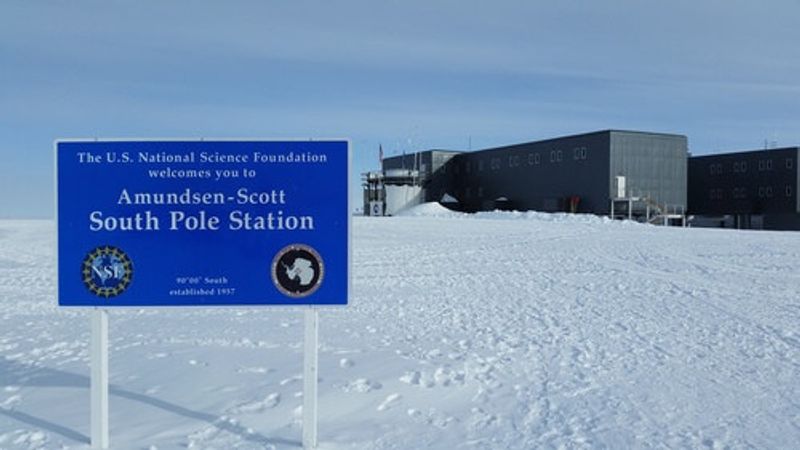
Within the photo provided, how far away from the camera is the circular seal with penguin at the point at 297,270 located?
4973 mm

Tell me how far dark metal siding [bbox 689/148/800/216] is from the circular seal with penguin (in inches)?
2290

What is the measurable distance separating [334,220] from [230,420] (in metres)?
1.89

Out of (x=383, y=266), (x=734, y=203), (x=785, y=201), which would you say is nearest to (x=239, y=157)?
(x=383, y=266)

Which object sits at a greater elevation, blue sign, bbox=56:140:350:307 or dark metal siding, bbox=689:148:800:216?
dark metal siding, bbox=689:148:800:216

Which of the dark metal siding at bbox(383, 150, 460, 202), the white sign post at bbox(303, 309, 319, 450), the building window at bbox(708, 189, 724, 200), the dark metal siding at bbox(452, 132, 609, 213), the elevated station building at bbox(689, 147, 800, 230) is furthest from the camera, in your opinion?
the dark metal siding at bbox(383, 150, 460, 202)

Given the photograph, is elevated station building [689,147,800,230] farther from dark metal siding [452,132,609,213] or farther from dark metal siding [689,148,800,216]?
dark metal siding [452,132,609,213]

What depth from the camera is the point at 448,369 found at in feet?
22.9

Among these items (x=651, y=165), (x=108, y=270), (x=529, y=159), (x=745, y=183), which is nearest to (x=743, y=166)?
(x=745, y=183)

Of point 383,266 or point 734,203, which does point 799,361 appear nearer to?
point 383,266

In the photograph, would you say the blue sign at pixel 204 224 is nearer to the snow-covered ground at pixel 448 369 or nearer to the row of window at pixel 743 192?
the snow-covered ground at pixel 448 369

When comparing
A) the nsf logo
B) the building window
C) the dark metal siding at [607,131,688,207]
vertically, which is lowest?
the nsf logo

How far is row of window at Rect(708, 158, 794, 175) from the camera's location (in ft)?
181

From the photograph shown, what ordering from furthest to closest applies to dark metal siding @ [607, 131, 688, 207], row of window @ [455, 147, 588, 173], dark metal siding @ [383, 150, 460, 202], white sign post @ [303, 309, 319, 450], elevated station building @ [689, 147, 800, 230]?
dark metal siding @ [383, 150, 460, 202] → elevated station building @ [689, 147, 800, 230] → row of window @ [455, 147, 588, 173] → dark metal siding @ [607, 131, 688, 207] → white sign post @ [303, 309, 319, 450]

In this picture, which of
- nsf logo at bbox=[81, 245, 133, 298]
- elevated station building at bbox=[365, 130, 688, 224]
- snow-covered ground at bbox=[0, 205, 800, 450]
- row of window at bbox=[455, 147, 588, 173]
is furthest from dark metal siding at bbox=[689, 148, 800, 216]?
nsf logo at bbox=[81, 245, 133, 298]
